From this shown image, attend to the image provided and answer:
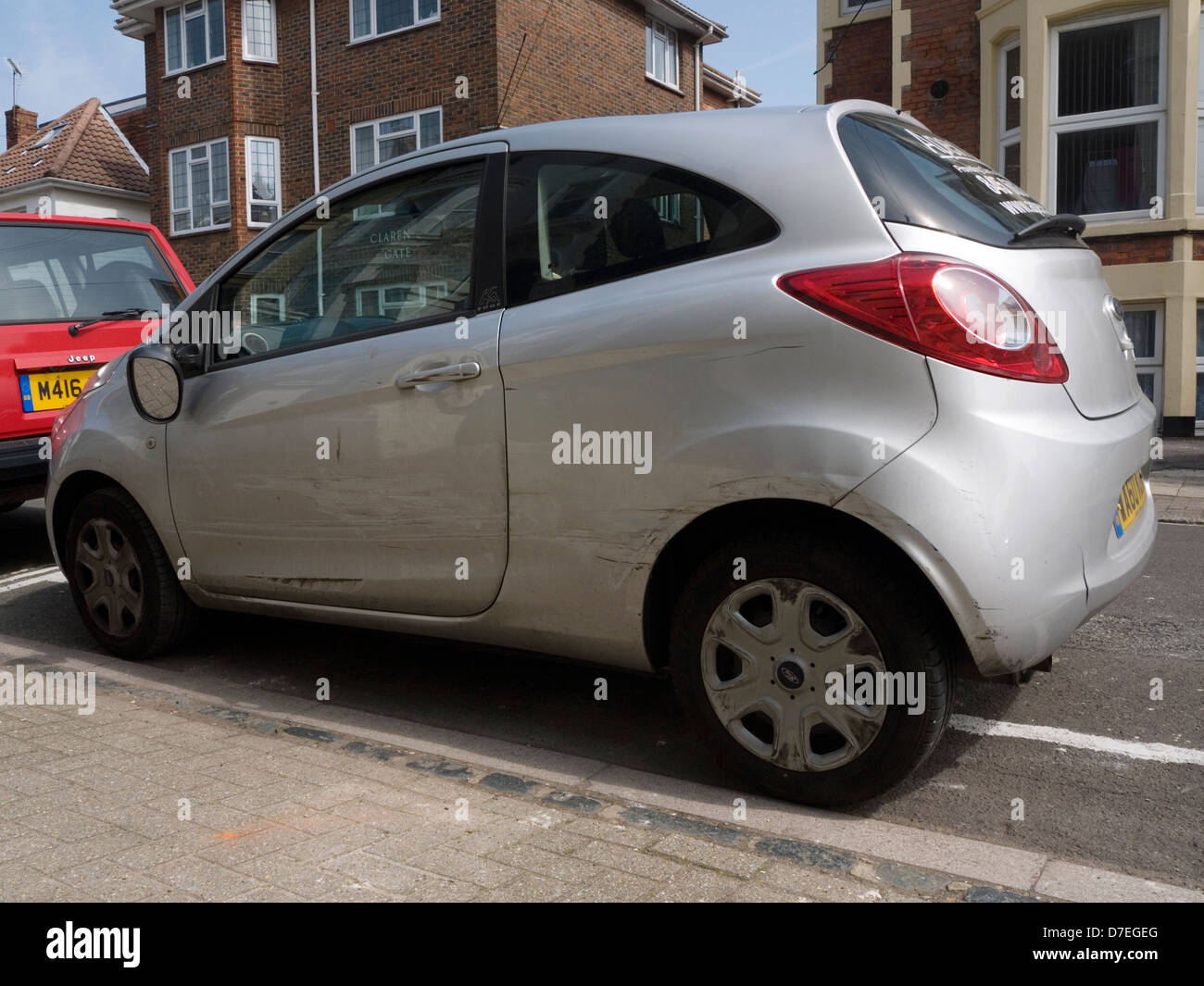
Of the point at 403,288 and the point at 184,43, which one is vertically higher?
the point at 184,43

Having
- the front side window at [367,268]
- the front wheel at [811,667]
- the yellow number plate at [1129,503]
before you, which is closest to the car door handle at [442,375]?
the front side window at [367,268]

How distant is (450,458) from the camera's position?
3670mm

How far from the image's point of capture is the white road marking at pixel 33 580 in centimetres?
646

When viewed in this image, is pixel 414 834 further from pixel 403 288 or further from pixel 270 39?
pixel 270 39

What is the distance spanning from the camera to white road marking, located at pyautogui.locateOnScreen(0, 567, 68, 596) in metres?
6.46

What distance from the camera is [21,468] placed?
21.0ft

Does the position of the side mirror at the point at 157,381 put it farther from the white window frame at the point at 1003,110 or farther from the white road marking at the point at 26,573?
the white window frame at the point at 1003,110

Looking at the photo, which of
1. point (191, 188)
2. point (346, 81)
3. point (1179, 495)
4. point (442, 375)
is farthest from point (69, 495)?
point (191, 188)

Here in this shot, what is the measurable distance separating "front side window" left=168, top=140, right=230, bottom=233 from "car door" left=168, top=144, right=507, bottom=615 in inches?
851

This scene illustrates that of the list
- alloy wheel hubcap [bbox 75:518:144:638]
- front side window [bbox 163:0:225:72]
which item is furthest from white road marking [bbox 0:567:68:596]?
front side window [bbox 163:0:225:72]

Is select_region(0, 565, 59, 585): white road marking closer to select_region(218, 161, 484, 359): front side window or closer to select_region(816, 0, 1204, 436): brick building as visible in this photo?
select_region(218, 161, 484, 359): front side window

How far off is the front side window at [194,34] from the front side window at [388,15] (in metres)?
3.68

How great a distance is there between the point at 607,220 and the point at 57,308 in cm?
459
